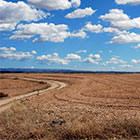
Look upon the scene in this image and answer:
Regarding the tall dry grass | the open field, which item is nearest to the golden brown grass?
the open field

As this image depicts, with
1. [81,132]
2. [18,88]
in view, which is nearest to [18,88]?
[18,88]

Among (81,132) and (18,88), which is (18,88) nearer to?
(18,88)

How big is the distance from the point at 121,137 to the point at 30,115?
7.21 metres

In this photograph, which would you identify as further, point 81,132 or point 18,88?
point 18,88

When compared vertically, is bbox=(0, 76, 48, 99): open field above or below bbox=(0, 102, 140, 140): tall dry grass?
below

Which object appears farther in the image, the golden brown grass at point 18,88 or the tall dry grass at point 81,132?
the golden brown grass at point 18,88

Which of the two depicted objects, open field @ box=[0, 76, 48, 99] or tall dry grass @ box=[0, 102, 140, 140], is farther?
open field @ box=[0, 76, 48, 99]

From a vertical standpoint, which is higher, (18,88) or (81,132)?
(81,132)

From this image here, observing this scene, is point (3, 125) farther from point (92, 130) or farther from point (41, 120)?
point (92, 130)

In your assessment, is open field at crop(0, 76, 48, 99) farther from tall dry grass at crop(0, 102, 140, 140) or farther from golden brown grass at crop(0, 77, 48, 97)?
tall dry grass at crop(0, 102, 140, 140)

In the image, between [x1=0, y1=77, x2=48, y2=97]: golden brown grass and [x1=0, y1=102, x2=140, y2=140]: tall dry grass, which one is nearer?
[x1=0, y1=102, x2=140, y2=140]: tall dry grass

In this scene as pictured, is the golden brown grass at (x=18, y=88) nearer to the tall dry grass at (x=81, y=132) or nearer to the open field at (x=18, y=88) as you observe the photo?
the open field at (x=18, y=88)

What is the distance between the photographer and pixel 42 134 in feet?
33.2

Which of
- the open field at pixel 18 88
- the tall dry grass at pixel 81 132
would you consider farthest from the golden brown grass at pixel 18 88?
the tall dry grass at pixel 81 132
